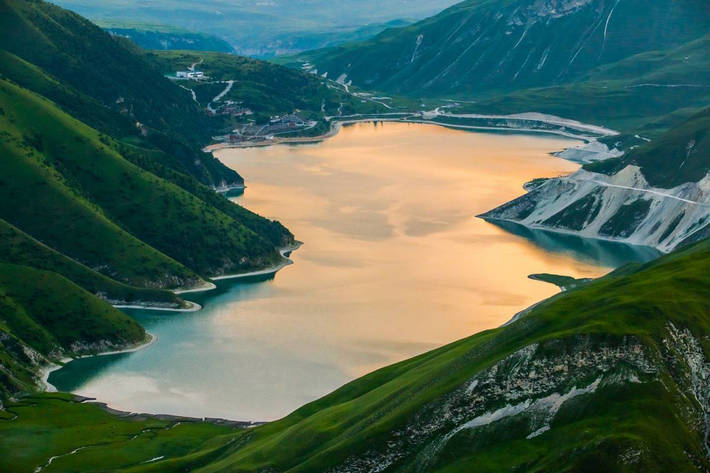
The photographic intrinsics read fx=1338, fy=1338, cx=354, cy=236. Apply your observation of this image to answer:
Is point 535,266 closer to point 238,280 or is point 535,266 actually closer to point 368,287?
point 368,287

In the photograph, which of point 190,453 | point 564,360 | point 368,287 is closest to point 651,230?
point 368,287

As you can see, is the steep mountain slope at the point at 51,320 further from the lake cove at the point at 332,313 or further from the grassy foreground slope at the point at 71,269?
the grassy foreground slope at the point at 71,269

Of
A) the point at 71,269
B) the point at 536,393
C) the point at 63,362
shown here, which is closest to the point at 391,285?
the point at 71,269

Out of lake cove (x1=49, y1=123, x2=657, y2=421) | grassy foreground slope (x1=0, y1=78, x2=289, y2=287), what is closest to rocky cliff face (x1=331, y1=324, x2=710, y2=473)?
lake cove (x1=49, y1=123, x2=657, y2=421)

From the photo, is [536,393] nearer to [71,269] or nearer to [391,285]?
[391,285]

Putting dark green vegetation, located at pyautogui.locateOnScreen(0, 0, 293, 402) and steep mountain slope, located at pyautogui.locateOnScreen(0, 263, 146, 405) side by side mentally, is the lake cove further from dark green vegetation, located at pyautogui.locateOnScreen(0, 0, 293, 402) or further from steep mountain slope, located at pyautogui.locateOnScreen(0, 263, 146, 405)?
dark green vegetation, located at pyautogui.locateOnScreen(0, 0, 293, 402)

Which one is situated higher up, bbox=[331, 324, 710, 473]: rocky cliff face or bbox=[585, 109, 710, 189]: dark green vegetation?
bbox=[585, 109, 710, 189]: dark green vegetation

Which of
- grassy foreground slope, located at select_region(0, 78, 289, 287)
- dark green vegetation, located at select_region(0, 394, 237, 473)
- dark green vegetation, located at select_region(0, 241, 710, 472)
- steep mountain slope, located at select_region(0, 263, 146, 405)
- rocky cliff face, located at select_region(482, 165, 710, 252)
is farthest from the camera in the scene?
rocky cliff face, located at select_region(482, 165, 710, 252)
